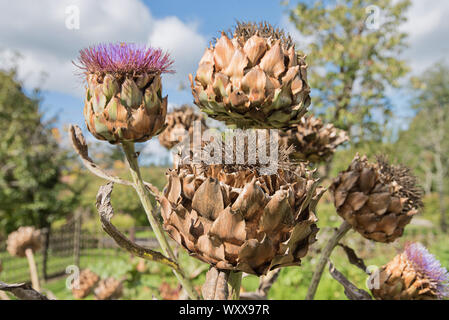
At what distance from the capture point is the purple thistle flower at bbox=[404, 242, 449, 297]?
0.92 metres

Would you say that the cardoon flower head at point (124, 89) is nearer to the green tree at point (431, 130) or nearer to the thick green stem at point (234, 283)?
the thick green stem at point (234, 283)

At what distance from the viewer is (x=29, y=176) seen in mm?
7699

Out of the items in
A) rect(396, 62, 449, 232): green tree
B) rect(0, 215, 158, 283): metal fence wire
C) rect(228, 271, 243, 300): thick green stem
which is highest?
rect(396, 62, 449, 232): green tree

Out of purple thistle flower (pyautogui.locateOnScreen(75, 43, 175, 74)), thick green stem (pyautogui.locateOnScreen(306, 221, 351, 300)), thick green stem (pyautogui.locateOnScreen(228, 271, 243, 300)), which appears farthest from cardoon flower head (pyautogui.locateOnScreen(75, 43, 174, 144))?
thick green stem (pyautogui.locateOnScreen(306, 221, 351, 300))

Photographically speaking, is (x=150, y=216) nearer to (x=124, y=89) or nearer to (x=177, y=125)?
(x=124, y=89)

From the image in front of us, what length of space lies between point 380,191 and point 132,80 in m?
0.66

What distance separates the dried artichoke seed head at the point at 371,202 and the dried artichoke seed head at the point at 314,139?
0.13 metres

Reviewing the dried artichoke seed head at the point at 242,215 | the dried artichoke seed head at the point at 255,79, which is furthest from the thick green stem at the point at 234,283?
the dried artichoke seed head at the point at 255,79

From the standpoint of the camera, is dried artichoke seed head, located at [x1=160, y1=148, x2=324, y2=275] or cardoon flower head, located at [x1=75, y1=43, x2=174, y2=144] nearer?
dried artichoke seed head, located at [x1=160, y1=148, x2=324, y2=275]

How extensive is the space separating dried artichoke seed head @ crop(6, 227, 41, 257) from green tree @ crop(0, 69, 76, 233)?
676cm

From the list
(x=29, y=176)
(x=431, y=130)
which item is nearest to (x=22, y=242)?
(x=29, y=176)

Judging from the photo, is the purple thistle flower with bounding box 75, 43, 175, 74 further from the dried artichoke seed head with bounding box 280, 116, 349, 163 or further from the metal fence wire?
the metal fence wire

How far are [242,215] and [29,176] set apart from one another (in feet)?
27.6

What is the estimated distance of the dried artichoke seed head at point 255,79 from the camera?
1.99 feet
